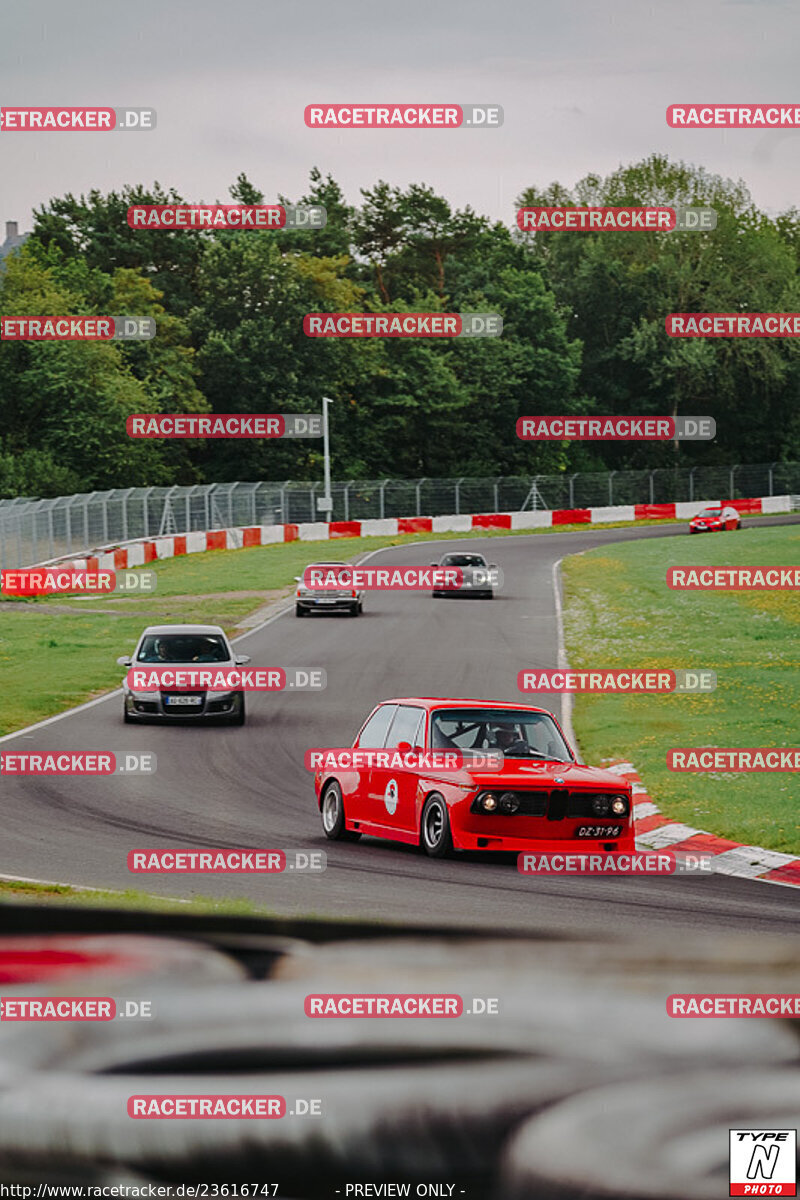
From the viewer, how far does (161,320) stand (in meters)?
84.5

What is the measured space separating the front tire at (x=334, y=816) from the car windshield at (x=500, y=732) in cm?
118

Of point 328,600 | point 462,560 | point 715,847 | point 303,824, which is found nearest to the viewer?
point 715,847

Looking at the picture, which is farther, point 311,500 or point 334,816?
point 311,500

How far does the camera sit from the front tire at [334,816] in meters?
14.8

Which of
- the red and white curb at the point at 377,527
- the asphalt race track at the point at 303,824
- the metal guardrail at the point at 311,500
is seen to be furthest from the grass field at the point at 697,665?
the metal guardrail at the point at 311,500

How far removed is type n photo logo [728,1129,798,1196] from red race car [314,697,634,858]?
7822 millimetres

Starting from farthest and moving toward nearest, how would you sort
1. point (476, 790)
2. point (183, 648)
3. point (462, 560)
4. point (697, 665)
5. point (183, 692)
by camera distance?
1. point (462, 560)
2. point (697, 665)
3. point (183, 648)
4. point (183, 692)
5. point (476, 790)

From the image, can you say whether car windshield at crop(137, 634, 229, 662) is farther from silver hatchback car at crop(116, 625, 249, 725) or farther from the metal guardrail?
the metal guardrail

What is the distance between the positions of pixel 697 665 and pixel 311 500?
1874 inches

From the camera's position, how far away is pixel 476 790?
13.3 meters

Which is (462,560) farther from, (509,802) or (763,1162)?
(763,1162)

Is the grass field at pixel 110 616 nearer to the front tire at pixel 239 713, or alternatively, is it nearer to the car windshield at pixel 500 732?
the front tire at pixel 239 713

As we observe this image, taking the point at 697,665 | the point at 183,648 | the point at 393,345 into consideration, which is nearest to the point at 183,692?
the point at 183,648

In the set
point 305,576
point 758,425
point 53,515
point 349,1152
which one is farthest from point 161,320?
point 349,1152
